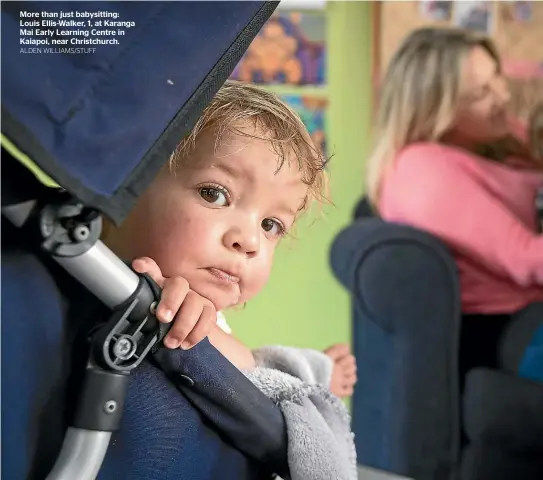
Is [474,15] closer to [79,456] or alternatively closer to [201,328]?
[201,328]

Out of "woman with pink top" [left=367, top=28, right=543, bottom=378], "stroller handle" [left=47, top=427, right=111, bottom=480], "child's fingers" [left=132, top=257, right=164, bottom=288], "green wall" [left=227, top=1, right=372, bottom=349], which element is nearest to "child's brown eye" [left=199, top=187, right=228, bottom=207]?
"child's fingers" [left=132, top=257, right=164, bottom=288]

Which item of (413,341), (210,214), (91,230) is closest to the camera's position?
(91,230)

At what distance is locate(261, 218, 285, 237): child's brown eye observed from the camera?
811 millimetres

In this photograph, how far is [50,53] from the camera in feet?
1.90

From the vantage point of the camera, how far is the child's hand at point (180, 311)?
623 mm

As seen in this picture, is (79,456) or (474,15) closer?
(79,456)

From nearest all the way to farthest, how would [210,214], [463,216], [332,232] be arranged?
1. [210,214]
2. [463,216]
3. [332,232]

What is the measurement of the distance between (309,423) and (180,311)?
208 mm

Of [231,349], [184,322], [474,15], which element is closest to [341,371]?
[231,349]

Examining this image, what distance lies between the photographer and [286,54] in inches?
69.0

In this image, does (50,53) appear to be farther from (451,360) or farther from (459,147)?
(459,147)

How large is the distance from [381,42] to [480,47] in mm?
235

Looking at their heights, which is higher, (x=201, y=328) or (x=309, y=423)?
(x=201, y=328)

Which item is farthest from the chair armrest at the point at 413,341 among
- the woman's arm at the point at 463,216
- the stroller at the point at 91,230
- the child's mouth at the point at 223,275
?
the stroller at the point at 91,230
